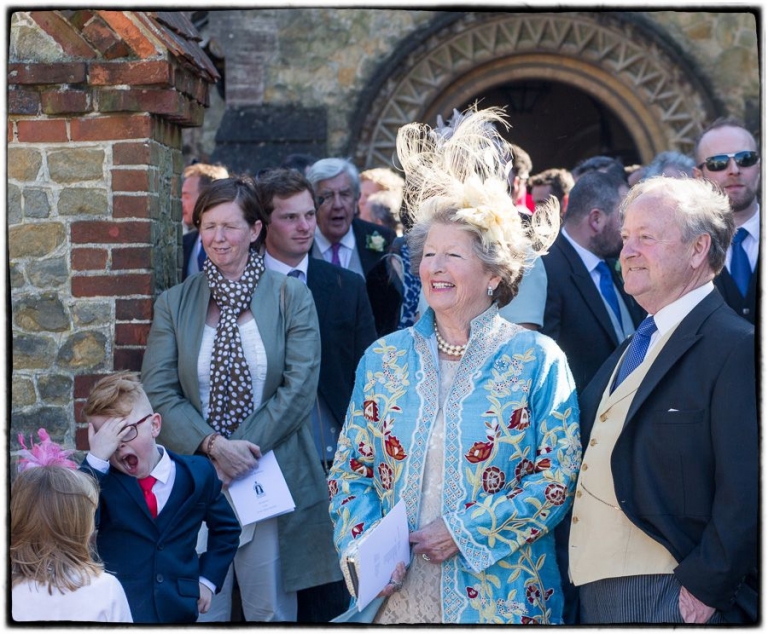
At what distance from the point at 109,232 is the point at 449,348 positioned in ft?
5.58

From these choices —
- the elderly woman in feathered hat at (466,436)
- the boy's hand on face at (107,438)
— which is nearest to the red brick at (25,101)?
the boy's hand on face at (107,438)

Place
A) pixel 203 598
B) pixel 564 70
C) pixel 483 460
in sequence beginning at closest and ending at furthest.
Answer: pixel 483 460 < pixel 203 598 < pixel 564 70

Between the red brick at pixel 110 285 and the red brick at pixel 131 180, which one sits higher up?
the red brick at pixel 131 180

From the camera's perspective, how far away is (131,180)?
14.4ft

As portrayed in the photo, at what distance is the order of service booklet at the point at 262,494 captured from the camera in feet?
13.3

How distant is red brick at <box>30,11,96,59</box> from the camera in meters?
4.37

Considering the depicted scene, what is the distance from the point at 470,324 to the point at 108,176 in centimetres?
181

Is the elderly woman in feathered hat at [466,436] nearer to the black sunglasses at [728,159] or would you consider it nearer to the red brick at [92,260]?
the red brick at [92,260]

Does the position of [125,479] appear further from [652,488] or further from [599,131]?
[599,131]

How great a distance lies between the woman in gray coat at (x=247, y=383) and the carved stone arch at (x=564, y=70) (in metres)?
7.89

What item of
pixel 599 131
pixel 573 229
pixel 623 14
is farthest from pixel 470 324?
pixel 599 131

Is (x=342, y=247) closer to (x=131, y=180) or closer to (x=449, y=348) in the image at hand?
(x=131, y=180)

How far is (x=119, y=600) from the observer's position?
3.05 metres

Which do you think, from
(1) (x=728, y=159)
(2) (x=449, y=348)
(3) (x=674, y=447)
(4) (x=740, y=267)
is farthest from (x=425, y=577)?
(1) (x=728, y=159)
